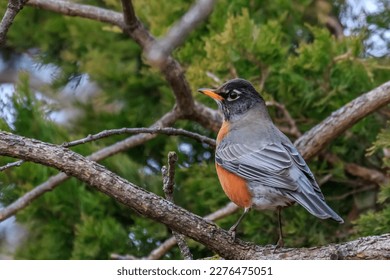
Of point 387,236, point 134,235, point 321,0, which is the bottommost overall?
point 134,235

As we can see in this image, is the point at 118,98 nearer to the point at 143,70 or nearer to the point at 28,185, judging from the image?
the point at 143,70

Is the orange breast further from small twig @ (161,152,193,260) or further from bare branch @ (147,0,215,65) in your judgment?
bare branch @ (147,0,215,65)

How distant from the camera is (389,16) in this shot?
607cm

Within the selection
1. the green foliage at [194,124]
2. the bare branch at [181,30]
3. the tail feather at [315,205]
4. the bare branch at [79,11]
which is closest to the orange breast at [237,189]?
the tail feather at [315,205]

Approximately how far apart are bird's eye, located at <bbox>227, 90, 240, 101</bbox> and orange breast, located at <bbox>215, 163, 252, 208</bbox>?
0.79 m

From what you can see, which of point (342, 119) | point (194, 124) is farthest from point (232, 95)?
point (194, 124)

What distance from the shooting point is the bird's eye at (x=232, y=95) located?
4.88 metres

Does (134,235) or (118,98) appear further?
(118,98)

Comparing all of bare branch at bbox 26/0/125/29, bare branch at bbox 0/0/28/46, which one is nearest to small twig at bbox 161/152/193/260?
bare branch at bbox 0/0/28/46

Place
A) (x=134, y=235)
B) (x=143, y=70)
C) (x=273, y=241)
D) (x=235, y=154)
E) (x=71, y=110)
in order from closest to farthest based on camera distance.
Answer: (x=235, y=154)
(x=273, y=241)
(x=134, y=235)
(x=143, y=70)
(x=71, y=110)

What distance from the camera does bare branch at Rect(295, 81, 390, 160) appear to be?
4.69 metres

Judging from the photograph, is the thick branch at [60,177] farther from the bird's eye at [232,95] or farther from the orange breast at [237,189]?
the orange breast at [237,189]

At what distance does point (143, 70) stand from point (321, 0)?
4.87ft
